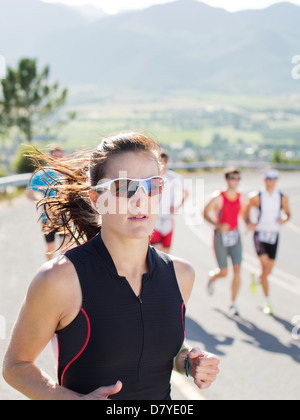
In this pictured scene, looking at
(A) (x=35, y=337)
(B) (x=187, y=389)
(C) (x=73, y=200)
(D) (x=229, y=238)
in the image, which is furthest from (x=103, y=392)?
(D) (x=229, y=238)

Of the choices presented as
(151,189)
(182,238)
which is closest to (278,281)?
(182,238)

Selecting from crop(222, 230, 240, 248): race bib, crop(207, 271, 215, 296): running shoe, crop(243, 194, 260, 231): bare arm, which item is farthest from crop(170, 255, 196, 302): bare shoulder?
crop(207, 271, 215, 296): running shoe

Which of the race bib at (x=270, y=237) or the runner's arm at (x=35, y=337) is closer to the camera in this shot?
the runner's arm at (x=35, y=337)

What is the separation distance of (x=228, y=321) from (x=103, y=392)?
5501 mm

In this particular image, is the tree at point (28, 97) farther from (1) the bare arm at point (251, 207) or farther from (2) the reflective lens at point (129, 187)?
(2) the reflective lens at point (129, 187)

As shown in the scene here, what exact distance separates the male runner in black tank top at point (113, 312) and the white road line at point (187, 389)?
2.56 meters

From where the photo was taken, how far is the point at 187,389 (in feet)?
16.1

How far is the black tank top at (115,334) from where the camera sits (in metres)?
2.11

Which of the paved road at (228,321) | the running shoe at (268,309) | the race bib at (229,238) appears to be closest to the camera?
the paved road at (228,321)

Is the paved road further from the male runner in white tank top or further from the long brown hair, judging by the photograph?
the long brown hair

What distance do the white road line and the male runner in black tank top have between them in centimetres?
256

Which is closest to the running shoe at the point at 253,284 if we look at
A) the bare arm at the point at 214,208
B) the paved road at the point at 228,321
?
the paved road at the point at 228,321

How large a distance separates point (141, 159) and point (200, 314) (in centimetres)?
553

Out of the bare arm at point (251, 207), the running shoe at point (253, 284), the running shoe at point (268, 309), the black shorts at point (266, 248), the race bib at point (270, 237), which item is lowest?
the running shoe at point (268, 309)
